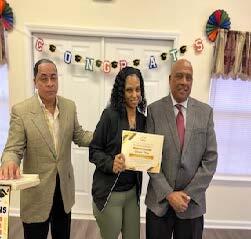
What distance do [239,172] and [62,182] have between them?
2209 millimetres

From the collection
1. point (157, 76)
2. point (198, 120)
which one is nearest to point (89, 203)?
point (157, 76)

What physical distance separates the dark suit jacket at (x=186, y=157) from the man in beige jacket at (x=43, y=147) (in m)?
0.51

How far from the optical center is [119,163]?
1.58 metres

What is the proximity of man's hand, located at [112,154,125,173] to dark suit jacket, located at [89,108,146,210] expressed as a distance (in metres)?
0.04

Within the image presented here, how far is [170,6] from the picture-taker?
295 cm

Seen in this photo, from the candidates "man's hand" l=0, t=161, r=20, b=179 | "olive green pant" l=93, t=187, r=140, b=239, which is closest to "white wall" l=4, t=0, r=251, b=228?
"olive green pant" l=93, t=187, r=140, b=239

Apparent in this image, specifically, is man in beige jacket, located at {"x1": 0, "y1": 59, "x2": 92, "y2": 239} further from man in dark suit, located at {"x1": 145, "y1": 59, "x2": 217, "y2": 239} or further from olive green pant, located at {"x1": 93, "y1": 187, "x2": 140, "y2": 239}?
man in dark suit, located at {"x1": 145, "y1": 59, "x2": 217, "y2": 239}

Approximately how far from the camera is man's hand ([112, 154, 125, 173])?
1.58 m

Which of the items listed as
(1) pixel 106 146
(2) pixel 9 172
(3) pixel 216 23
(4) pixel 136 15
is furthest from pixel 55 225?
(3) pixel 216 23

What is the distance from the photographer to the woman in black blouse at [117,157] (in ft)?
5.34

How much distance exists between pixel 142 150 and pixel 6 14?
2.16 metres

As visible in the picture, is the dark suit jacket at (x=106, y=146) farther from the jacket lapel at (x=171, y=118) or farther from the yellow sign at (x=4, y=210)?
the yellow sign at (x=4, y=210)

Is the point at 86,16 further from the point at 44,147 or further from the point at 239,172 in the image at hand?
the point at 239,172

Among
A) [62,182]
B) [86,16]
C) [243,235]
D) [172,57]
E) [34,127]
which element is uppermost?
[86,16]
